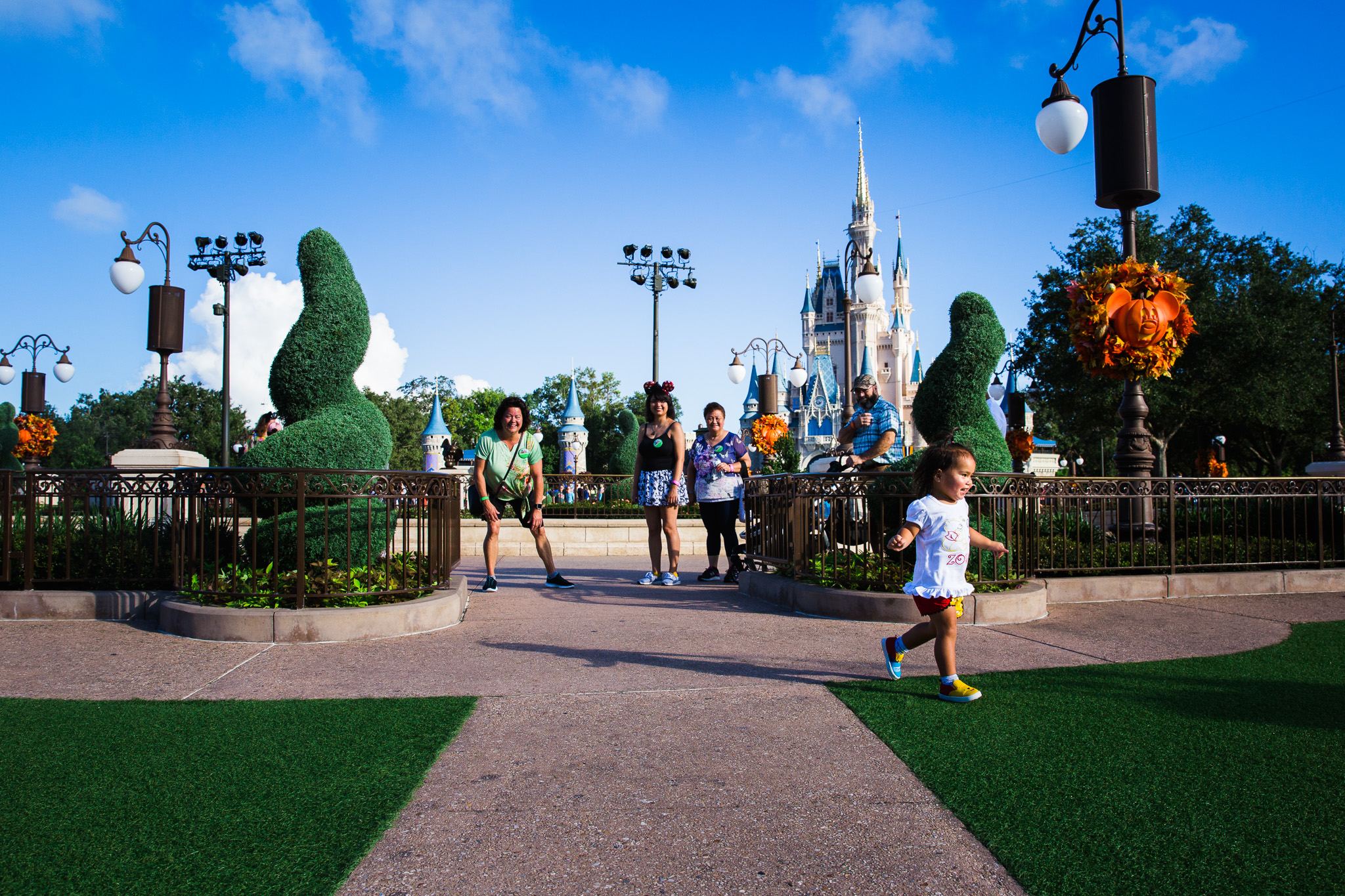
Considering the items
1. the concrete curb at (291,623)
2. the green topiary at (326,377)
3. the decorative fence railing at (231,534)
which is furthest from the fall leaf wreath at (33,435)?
the concrete curb at (291,623)

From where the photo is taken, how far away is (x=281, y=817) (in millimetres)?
2736

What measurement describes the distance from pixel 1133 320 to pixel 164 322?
47.9 ft

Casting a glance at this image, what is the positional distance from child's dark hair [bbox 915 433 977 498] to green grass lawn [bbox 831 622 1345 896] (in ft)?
3.61

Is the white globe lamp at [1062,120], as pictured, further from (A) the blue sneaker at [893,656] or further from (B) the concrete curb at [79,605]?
(B) the concrete curb at [79,605]

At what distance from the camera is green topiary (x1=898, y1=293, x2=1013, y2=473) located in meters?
7.46

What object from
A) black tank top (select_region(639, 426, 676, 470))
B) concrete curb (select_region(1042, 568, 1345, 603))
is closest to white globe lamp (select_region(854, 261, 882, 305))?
black tank top (select_region(639, 426, 676, 470))

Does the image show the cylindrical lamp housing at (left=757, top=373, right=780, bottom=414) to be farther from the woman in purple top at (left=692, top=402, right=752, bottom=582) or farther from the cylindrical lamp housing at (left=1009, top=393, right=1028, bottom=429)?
the woman in purple top at (left=692, top=402, right=752, bottom=582)

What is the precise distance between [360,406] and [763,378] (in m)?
15.9

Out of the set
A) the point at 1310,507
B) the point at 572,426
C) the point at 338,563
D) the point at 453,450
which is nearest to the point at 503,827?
the point at 338,563

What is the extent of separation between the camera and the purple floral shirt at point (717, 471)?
29.7 feet

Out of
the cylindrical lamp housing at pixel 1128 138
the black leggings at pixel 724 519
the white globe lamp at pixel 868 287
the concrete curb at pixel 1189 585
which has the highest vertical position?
the white globe lamp at pixel 868 287

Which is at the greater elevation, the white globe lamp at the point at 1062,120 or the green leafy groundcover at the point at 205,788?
the white globe lamp at the point at 1062,120

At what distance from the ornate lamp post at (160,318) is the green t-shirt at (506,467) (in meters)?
8.63

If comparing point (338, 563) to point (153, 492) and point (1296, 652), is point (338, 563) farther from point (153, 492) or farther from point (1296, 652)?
point (1296, 652)
